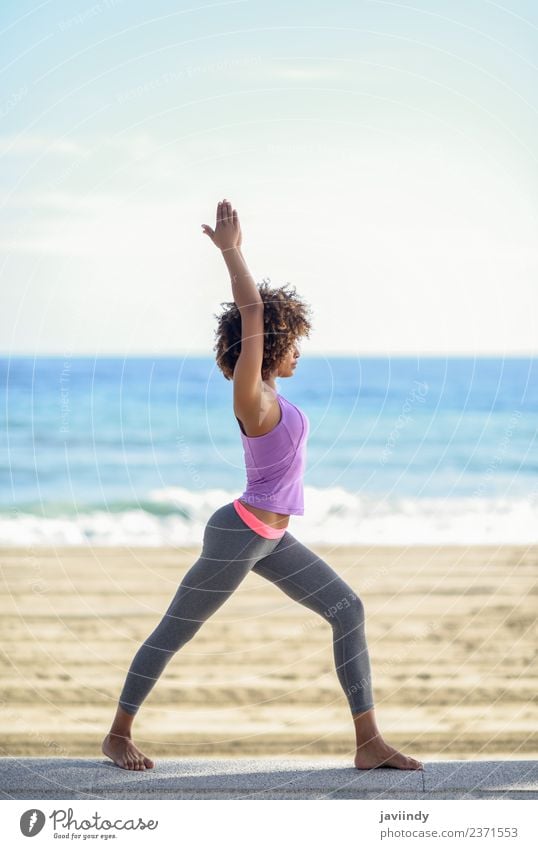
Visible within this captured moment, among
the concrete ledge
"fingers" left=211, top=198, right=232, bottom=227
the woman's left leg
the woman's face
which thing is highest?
"fingers" left=211, top=198, right=232, bottom=227

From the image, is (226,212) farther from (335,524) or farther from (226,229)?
(335,524)

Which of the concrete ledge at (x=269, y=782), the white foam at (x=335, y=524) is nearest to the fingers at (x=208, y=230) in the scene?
the concrete ledge at (x=269, y=782)

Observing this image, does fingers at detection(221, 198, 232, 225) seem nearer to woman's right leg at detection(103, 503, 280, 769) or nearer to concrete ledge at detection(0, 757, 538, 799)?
woman's right leg at detection(103, 503, 280, 769)

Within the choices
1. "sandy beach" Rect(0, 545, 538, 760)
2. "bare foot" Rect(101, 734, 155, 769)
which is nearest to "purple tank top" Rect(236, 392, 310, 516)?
"bare foot" Rect(101, 734, 155, 769)

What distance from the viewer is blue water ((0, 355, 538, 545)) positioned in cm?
1678

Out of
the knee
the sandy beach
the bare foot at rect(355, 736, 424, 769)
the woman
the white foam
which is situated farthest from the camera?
the white foam

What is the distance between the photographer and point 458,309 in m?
26.1

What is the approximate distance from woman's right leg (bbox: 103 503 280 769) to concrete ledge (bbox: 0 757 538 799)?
0.25m

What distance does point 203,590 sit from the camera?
4195mm

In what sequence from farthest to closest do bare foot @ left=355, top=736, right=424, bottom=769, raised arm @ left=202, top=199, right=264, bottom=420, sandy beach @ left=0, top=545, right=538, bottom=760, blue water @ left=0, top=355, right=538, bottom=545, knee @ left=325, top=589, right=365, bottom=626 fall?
blue water @ left=0, top=355, right=538, bottom=545
sandy beach @ left=0, top=545, right=538, bottom=760
bare foot @ left=355, top=736, right=424, bottom=769
knee @ left=325, top=589, right=365, bottom=626
raised arm @ left=202, top=199, right=264, bottom=420

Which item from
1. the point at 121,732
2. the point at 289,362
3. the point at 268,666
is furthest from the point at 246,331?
the point at 268,666

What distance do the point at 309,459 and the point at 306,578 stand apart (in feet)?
64.4

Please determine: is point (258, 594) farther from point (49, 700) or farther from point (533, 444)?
point (533, 444)

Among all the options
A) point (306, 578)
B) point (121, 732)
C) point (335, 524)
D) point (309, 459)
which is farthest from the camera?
point (309, 459)
